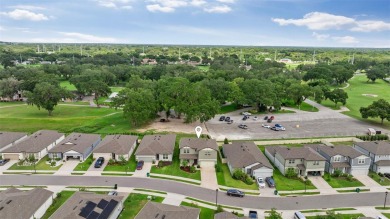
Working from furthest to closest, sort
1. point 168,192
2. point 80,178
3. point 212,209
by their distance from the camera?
point 80,178
point 168,192
point 212,209

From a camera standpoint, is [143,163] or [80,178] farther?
[143,163]

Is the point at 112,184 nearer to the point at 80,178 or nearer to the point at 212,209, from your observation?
the point at 80,178

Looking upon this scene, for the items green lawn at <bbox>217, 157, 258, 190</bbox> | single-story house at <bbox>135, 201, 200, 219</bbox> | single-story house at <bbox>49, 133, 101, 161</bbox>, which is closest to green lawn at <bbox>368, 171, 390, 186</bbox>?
green lawn at <bbox>217, 157, 258, 190</bbox>

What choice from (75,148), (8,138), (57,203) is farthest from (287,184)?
(8,138)

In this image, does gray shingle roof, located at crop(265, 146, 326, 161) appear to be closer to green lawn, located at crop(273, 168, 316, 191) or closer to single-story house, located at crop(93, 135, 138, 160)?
green lawn, located at crop(273, 168, 316, 191)

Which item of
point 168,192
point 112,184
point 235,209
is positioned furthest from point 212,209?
point 112,184

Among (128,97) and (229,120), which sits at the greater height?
(128,97)

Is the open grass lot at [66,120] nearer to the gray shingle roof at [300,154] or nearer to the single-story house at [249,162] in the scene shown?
the single-story house at [249,162]
